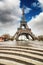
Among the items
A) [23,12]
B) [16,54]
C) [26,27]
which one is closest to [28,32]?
[26,27]

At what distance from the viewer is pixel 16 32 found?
221 ft

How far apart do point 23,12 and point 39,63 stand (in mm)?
67467

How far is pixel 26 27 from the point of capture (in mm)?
67188

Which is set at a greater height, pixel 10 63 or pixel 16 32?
pixel 16 32

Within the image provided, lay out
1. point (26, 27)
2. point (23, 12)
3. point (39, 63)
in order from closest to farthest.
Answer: point (39, 63) → point (26, 27) → point (23, 12)

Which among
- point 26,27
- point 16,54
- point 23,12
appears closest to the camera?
point 16,54

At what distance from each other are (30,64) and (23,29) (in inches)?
2436

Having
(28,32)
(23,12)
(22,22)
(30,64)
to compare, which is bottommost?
(30,64)

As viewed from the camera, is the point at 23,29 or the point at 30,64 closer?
the point at 30,64

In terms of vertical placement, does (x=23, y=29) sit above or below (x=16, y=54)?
above

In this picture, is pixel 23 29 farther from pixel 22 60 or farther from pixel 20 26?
pixel 22 60

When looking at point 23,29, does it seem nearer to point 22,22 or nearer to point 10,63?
point 22,22

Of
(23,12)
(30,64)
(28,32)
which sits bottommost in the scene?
(30,64)

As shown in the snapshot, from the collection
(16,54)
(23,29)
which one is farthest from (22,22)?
(16,54)
